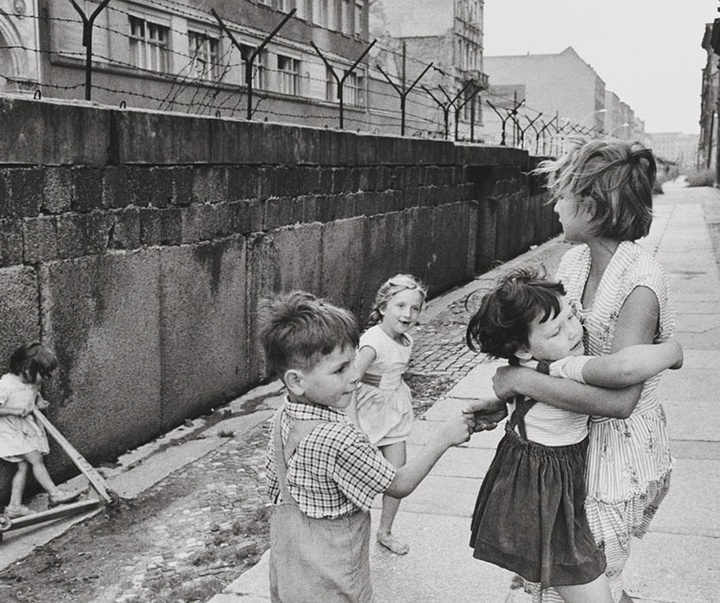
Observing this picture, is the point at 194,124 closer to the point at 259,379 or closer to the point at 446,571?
the point at 259,379

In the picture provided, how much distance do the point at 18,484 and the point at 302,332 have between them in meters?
3.02

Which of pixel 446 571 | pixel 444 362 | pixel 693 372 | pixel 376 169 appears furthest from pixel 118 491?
pixel 376 169

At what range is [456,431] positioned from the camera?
2.70 metres

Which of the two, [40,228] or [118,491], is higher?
[40,228]

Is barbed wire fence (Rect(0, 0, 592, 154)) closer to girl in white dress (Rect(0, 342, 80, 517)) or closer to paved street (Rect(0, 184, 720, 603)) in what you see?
paved street (Rect(0, 184, 720, 603))

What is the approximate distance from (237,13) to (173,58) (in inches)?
169

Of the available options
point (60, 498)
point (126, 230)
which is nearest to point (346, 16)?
point (126, 230)

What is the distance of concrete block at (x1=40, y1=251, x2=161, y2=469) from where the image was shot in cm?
539

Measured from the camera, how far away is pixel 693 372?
7.70 metres

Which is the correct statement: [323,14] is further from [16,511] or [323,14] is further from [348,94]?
[16,511]

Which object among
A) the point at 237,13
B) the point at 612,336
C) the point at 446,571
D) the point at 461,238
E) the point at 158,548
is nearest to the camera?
the point at 612,336

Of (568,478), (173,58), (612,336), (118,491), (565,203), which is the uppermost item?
(173,58)

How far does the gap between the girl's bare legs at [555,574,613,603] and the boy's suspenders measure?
83 cm

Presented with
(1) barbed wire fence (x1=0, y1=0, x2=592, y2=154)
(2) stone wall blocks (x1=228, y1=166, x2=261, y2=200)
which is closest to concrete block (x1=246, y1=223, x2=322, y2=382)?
(2) stone wall blocks (x1=228, y1=166, x2=261, y2=200)
